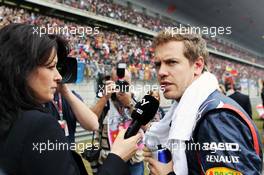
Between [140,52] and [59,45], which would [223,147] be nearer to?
[59,45]

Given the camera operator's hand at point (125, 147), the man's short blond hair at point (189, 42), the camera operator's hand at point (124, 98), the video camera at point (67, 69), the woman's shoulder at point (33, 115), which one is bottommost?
the camera operator's hand at point (125, 147)

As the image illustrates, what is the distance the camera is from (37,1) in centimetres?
1098

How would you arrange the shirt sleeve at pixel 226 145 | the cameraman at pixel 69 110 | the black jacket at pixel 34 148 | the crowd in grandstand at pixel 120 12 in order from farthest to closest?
1. the crowd in grandstand at pixel 120 12
2. the cameraman at pixel 69 110
3. the shirt sleeve at pixel 226 145
4. the black jacket at pixel 34 148

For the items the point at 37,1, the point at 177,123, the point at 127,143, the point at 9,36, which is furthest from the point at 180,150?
the point at 37,1

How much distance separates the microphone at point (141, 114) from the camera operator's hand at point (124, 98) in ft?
3.48

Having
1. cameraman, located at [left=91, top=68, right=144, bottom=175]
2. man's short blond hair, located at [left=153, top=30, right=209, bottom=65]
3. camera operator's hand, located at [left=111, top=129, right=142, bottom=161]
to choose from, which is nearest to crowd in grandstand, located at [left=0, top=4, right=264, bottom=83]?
cameraman, located at [left=91, top=68, right=144, bottom=175]

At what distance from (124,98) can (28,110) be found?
5.30ft

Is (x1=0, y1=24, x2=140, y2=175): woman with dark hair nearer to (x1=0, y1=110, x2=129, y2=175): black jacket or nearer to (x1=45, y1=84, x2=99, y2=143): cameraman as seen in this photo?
(x1=0, y1=110, x2=129, y2=175): black jacket

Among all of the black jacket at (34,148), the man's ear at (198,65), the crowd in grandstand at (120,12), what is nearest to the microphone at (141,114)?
the man's ear at (198,65)

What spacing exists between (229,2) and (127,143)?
2322cm

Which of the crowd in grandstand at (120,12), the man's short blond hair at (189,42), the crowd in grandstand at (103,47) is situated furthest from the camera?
the crowd in grandstand at (120,12)

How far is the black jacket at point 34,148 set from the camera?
0.98 metres

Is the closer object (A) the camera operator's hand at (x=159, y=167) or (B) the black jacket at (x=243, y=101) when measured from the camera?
(A) the camera operator's hand at (x=159, y=167)

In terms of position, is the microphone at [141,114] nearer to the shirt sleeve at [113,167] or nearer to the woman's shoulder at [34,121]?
the shirt sleeve at [113,167]
